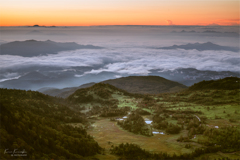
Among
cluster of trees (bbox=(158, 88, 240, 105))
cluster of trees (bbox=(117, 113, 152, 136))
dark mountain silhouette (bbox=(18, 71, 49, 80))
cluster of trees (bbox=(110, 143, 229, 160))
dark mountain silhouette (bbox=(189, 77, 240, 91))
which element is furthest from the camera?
dark mountain silhouette (bbox=(18, 71, 49, 80))

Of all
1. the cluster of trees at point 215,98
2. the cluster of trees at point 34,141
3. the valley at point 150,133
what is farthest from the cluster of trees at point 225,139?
the cluster of trees at point 215,98

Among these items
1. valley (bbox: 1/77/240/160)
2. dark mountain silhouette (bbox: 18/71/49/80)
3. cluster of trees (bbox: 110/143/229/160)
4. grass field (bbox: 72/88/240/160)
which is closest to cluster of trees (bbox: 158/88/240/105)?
valley (bbox: 1/77/240/160)

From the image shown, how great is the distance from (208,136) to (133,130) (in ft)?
14.0

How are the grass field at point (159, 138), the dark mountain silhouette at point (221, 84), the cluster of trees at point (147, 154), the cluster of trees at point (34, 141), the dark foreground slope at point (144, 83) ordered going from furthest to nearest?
the dark foreground slope at point (144, 83) → the dark mountain silhouette at point (221, 84) → the grass field at point (159, 138) → the cluster of trees at point (147, 154) → the cluster of trees at point (34, 141)

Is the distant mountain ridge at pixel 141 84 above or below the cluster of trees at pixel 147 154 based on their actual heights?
below

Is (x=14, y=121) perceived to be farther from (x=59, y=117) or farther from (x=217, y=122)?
(x=217, y=122)

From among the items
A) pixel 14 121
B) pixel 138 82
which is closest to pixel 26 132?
pixel 14 121

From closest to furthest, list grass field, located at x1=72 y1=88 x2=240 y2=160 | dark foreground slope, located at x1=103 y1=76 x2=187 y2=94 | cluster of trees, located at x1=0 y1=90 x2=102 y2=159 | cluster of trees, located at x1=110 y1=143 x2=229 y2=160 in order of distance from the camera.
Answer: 1. cluster of trees, located at x1=0 y1=90 x2=102 y2=159
2. cluster of trees, located at x1=110 y1=143 x2=229 y2=160
3. grass field, located at x1=72 y1=88 x2=240 y2=160
4. dark foreground slope, located at x1=103 y1=76 x2=187 y2=94

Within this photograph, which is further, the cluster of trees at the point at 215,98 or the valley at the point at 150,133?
the cluster of trees at the point at 215,98

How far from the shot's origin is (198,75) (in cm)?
14662

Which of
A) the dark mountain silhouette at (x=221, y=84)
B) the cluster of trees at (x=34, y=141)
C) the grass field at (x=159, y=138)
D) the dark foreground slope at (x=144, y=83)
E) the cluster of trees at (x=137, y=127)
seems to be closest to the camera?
the cluster of trees at (x=34, y=141)

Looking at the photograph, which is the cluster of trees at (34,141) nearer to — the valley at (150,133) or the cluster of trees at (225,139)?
the valley at (150,133)

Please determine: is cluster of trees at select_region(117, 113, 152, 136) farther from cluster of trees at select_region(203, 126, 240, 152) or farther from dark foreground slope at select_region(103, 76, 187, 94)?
dark foreground slope at select_region(103, 76, 187, 94)

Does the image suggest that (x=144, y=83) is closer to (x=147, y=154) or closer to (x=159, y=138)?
(x=159, y=138)
